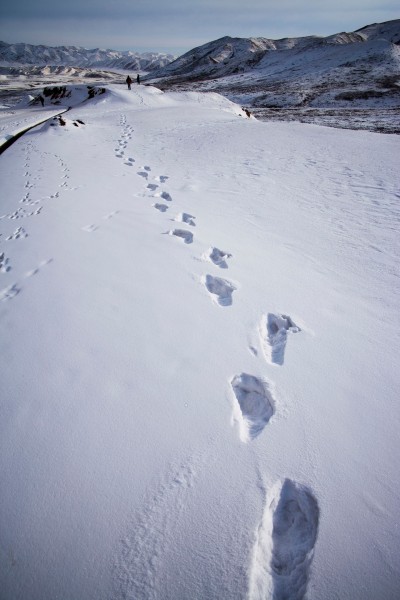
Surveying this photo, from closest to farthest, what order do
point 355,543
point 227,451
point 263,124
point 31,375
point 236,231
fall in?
point 355,543, point 227,451, point 31,375, point 236,231, point 263,124

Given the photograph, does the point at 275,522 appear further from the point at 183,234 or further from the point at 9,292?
the point at 183,234

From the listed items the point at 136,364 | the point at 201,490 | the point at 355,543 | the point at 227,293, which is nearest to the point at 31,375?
the point at 136,364

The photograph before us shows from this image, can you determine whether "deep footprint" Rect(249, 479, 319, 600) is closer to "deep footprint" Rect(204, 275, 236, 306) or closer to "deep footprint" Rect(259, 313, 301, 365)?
"deep footprint" Rect(259, 313, 301, 365)

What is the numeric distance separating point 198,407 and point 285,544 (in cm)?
62

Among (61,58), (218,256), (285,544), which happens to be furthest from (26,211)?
(61,58)

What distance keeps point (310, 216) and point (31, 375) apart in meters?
3.43

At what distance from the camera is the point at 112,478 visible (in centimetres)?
118

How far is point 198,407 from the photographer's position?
1.43 meters

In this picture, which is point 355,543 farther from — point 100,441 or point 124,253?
point 124,253

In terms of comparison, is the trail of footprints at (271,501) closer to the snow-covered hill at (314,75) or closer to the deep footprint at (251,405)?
the deep footprint at (251,405)

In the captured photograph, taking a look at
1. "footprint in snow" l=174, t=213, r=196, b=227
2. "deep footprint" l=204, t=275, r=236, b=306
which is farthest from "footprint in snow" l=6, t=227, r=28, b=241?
"deep footprint" l=204, t=275, r=236, b=306

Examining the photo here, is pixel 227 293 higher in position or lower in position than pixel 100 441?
higher

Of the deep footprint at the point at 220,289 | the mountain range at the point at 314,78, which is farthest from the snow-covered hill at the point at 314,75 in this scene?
Answer: the deep footprint at the point at 220,289

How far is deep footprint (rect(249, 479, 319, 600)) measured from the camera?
968 mm
